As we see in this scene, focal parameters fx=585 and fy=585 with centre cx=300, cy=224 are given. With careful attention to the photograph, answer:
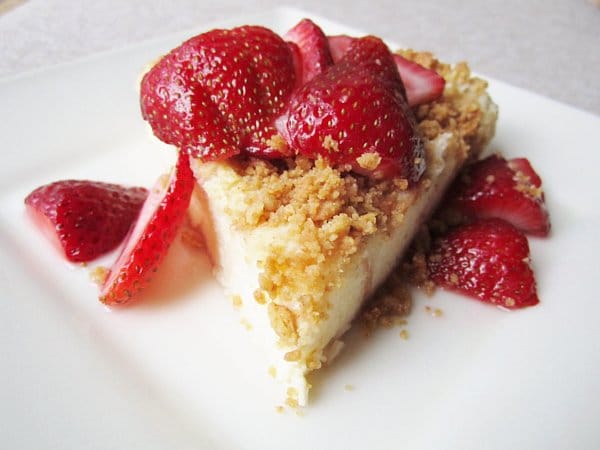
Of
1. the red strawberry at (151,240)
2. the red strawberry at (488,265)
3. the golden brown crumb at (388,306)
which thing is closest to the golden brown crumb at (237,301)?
the red strawberry at (151,240)

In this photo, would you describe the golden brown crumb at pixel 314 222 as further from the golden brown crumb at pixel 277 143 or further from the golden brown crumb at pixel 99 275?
the golden brown crumb at pixel 99 275

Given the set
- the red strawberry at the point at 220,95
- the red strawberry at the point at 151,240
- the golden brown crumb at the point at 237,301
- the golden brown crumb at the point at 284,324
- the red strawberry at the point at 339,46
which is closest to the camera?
the golden brown crumb at the point at 284,324

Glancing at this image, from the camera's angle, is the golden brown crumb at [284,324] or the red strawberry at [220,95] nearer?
the golden brown crumb at [284,324]

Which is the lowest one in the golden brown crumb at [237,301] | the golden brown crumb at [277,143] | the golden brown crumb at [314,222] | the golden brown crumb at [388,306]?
the golden brown crumb at [388,306]

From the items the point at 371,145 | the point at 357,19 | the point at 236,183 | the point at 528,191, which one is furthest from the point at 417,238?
the point at 357,19

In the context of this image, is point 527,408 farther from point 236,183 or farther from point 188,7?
point 188,7

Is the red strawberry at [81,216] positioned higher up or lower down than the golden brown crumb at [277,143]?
lower down

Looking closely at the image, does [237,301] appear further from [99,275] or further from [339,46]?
[339,46]
